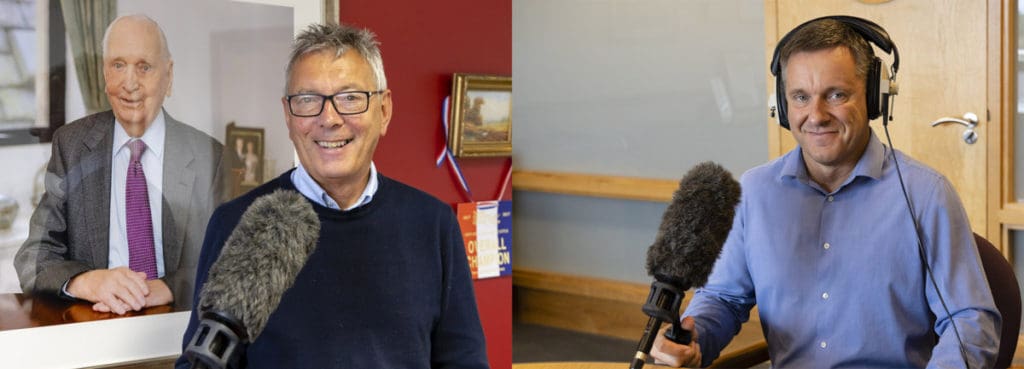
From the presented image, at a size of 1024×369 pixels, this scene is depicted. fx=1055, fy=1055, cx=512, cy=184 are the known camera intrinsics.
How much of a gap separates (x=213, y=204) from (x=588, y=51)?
3.19 feet

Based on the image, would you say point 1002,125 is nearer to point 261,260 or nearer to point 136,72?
point 136,72

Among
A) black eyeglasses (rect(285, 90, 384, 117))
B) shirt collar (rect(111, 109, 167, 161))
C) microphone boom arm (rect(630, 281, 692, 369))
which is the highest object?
black eyeglasses (rect(285, 90, 384, 117))

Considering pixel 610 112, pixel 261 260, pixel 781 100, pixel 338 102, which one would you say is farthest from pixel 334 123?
pixel 610 112

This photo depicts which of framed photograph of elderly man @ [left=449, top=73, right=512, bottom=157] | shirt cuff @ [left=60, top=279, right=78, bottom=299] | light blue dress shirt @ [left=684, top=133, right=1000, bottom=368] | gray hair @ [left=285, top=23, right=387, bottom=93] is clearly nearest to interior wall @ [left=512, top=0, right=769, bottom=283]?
light blue dress shirt @ [left=684, top=133, right=1000, bottom=368]

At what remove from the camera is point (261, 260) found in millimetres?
975

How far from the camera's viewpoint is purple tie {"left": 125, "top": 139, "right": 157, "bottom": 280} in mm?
1590

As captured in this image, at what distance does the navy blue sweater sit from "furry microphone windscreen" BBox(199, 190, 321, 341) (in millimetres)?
273

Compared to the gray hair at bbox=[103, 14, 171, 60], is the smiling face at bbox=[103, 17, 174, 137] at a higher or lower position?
lower

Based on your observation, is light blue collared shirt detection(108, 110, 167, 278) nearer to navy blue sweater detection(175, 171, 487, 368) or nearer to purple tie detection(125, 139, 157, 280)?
purple tie detection(125, 139, 157, 280)

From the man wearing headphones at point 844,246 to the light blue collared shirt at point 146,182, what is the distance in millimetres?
869

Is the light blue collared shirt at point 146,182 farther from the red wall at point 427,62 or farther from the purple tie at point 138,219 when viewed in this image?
the red wall at point 427,62

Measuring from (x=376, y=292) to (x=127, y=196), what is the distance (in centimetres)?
48

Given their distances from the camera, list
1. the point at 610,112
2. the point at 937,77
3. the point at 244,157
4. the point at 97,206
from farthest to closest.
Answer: the point at 937,77 < the point at 610,112 < the point at 244,157 < the point at 97,206

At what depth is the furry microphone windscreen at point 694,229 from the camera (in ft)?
3.85
